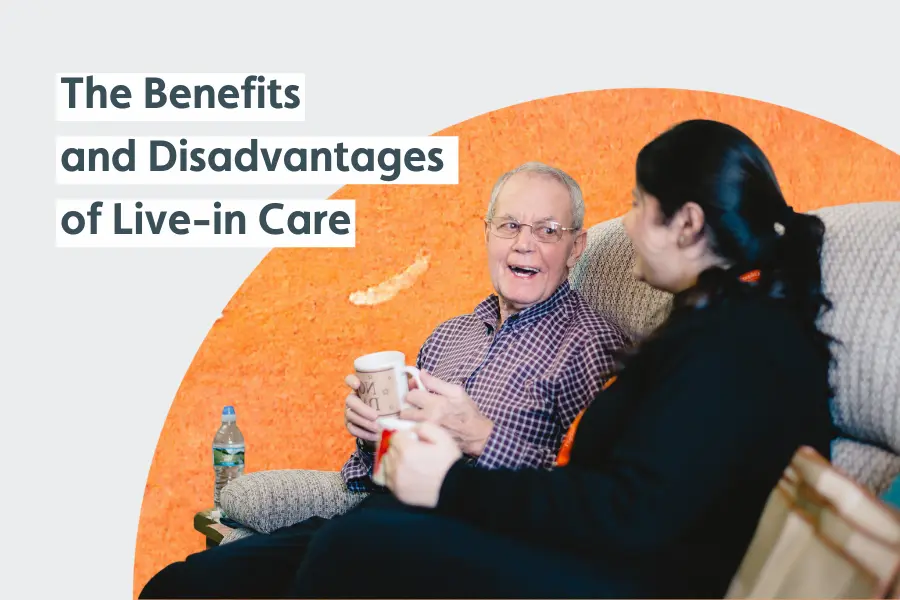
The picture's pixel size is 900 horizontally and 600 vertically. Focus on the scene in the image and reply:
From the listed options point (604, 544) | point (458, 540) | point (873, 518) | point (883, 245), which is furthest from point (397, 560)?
point (883, 245)

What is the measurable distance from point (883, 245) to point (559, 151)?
126 cm

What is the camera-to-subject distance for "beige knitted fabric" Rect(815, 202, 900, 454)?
1270mm

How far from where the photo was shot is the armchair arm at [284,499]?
1909 millimetres

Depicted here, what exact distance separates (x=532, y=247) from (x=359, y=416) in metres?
0.49

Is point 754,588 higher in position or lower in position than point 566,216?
lower

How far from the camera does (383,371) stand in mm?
1514

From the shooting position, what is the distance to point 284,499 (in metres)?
1.91

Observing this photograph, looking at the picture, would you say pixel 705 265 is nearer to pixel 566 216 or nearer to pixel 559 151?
pixel 566 216

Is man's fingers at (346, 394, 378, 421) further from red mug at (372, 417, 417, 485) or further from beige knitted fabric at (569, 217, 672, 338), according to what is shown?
beige knitted fabric at (569, 217, 672, 338)

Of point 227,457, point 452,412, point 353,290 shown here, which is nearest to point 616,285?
point 452,412

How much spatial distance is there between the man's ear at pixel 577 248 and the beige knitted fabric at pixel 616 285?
6 centimetres

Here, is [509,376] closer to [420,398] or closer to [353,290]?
[420,398]

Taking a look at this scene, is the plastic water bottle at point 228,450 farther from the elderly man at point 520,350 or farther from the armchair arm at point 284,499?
the elderly man at point 520,350

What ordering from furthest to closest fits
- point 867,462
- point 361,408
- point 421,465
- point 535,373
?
point 535,373 → point 361,408 → point 867,462 → point 421,465
